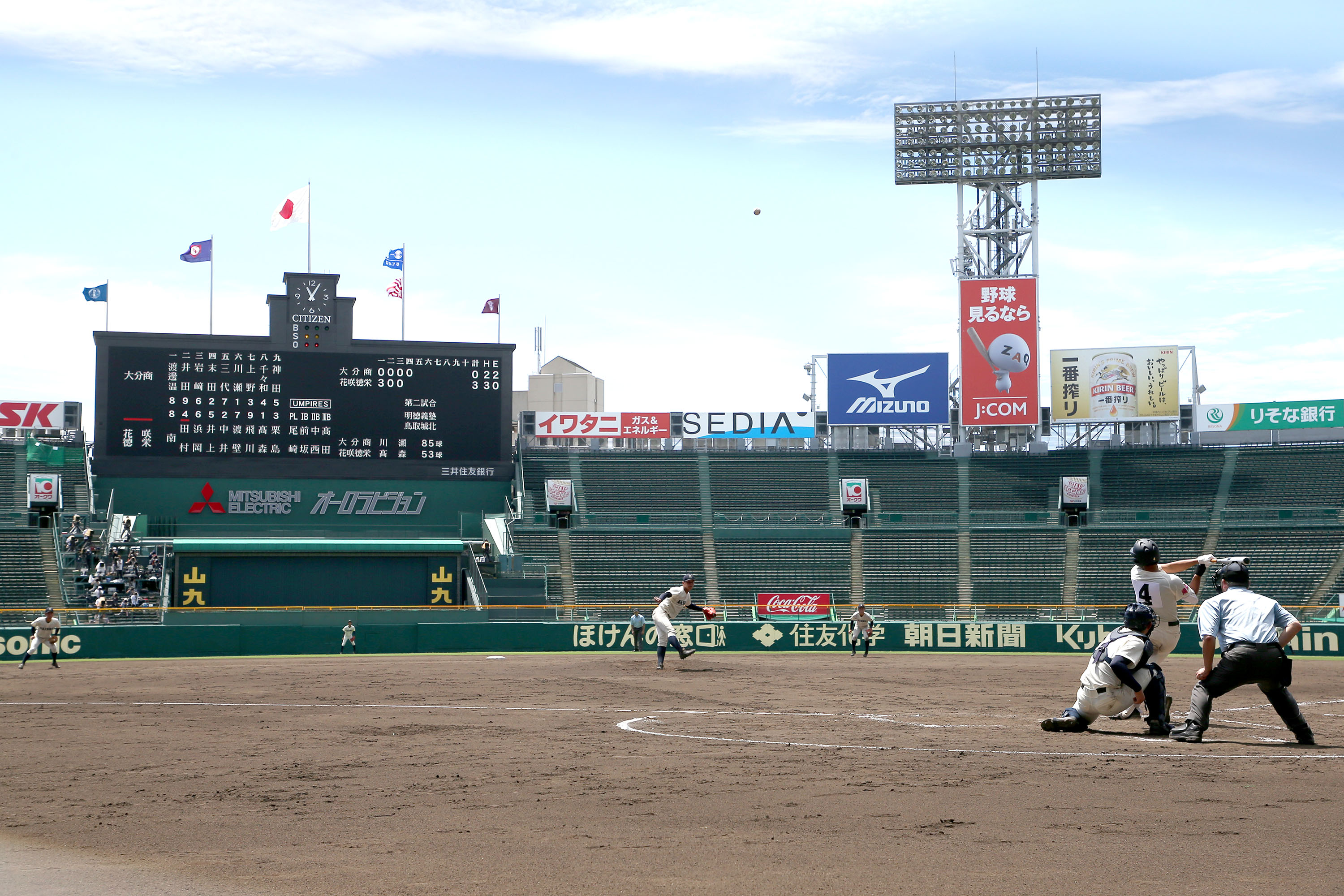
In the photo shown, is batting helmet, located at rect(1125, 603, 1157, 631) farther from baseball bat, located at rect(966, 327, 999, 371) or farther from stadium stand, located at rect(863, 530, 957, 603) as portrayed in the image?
baseball bat, located at rect(966, 327, 999, 371)

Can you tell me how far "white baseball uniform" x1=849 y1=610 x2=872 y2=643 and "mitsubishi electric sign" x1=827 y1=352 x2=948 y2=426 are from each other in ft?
68.1

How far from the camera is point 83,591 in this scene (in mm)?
42031

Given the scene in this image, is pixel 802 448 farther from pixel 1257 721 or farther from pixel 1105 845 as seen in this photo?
pixel 1105 845

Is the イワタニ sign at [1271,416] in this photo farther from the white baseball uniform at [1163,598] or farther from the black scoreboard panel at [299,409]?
the white baseball uniform at [1163,598]

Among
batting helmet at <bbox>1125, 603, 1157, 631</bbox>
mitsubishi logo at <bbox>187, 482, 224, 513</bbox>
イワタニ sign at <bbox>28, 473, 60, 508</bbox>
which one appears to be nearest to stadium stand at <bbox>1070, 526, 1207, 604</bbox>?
mitsubishi logo at <bbox>187, 482, 224, 513</bbox>

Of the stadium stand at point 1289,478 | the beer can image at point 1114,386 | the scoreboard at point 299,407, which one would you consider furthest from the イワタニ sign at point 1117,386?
the scoreboard at point 299,407

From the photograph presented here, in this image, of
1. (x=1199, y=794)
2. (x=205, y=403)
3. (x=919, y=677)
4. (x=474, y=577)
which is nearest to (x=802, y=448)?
(x=474, y=577)

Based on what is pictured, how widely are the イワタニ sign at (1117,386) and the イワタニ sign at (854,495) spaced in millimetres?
10899

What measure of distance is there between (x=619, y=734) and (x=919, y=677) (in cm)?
1300

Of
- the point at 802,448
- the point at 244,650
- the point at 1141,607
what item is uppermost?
the point at 802,448

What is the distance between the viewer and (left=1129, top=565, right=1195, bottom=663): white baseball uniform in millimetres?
13617

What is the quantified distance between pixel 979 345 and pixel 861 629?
23597mm

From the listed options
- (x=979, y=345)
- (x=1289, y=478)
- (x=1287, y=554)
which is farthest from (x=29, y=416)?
(x=1289, y=478)

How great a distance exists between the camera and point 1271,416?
2141 inches
